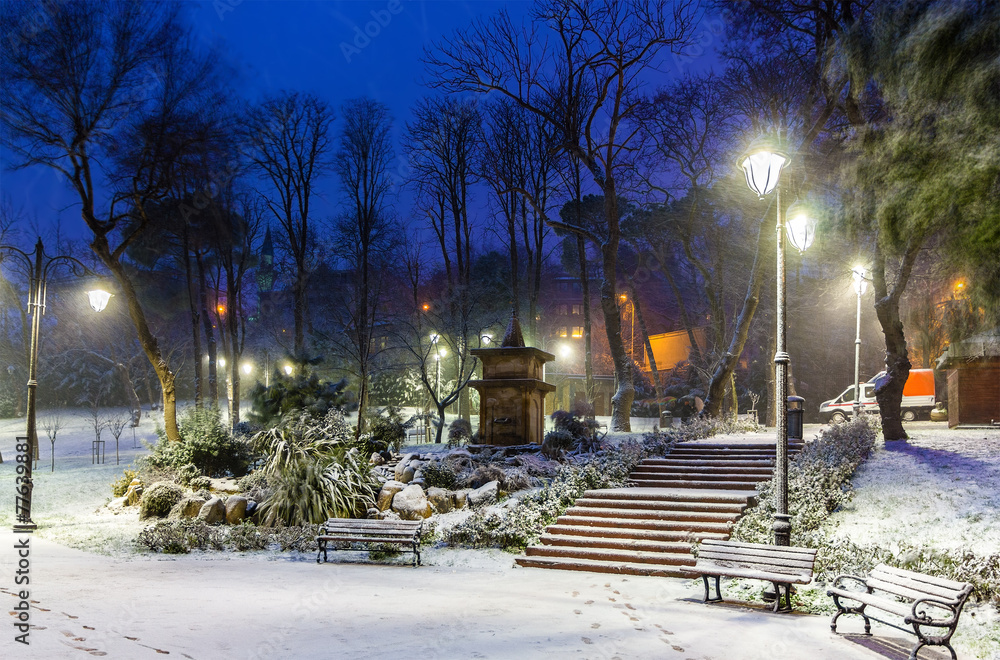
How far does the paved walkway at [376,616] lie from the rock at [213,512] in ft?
8.41

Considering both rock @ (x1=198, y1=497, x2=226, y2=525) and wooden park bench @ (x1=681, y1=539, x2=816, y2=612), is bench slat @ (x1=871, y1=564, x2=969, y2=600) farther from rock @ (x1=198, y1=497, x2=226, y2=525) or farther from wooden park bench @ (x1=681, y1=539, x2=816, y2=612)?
rock @ (x1=198, y1=497, x2=226, y2=525)

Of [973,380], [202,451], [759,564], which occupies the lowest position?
[759,564]

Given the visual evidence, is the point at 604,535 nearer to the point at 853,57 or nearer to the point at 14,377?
the point at 853,57

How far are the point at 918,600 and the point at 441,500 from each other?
8.94 meters

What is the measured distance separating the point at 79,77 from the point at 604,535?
1704cm

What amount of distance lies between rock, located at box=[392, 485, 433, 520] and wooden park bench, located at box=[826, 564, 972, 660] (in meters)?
7.77

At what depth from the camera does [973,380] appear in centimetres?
1745

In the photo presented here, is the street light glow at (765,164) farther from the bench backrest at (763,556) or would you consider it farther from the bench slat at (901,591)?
the bench slat at (901,591)

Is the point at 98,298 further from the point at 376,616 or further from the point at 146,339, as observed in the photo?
the point at 376,616

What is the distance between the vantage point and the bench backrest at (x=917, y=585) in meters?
6.15

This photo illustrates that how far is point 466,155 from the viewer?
2891cm

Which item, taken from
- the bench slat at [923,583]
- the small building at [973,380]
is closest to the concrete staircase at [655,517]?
the bench slat at [923,583]

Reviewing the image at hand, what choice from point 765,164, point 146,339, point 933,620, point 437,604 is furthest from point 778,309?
point 146,339

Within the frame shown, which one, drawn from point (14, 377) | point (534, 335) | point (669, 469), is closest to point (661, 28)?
point (534, 335)
